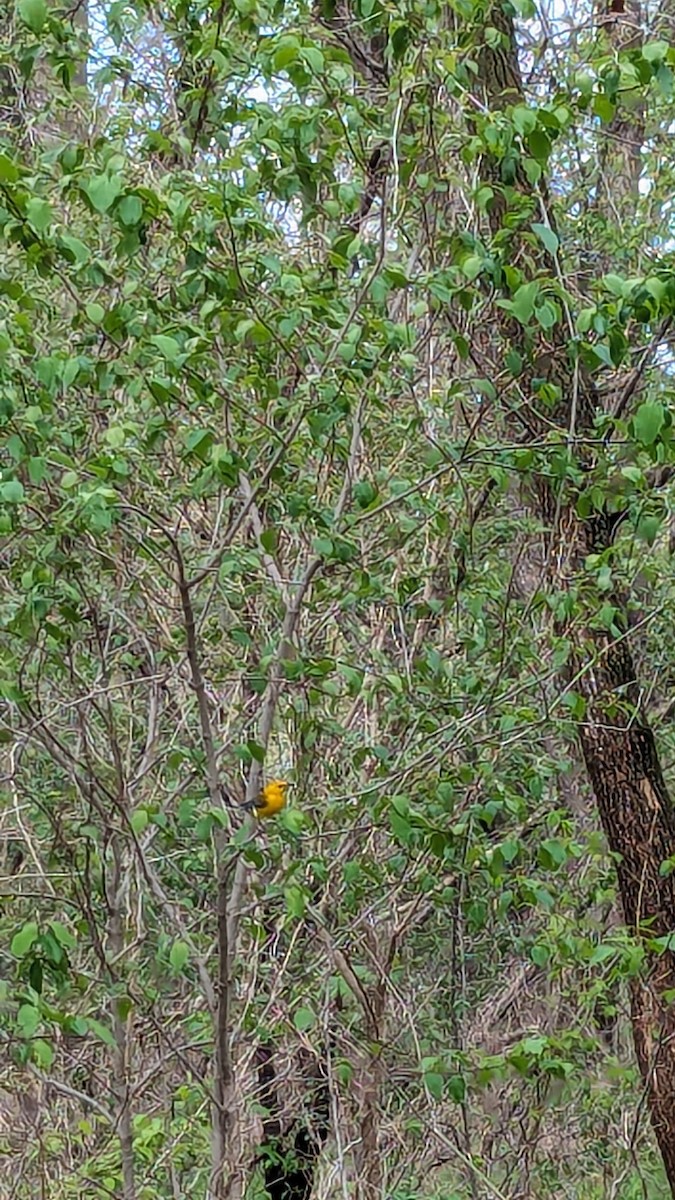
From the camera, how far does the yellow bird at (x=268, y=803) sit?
108 inches

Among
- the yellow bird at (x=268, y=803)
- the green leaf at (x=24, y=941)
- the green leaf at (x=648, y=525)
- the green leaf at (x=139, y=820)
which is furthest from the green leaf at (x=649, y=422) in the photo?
the green leaf at (x=24, y=941)

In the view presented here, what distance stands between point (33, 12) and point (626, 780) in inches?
110

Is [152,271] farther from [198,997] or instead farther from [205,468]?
[198,997]

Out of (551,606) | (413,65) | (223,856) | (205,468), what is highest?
(413,65)

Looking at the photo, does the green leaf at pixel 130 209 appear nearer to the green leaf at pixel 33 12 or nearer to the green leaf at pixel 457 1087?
the green leaf at pixel 33 12

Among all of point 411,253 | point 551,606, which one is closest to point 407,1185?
point 551,606

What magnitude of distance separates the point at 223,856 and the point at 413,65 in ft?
5.51

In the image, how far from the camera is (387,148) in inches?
107

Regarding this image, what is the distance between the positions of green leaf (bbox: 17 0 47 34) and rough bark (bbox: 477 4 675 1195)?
1.66m

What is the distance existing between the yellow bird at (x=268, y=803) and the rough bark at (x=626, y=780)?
3.56 feet

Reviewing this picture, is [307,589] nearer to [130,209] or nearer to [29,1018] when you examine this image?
[130,209]

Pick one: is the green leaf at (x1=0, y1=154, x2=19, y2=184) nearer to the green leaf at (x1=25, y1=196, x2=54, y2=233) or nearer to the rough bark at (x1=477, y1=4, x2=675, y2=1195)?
the green leaf at (x1=25, y1=196, x2=54, y2=233)

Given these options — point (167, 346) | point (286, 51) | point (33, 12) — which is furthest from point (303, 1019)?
point (33, 12)

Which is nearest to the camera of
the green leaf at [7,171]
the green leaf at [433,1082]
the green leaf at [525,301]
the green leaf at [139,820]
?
the green leaf at [7,171]
